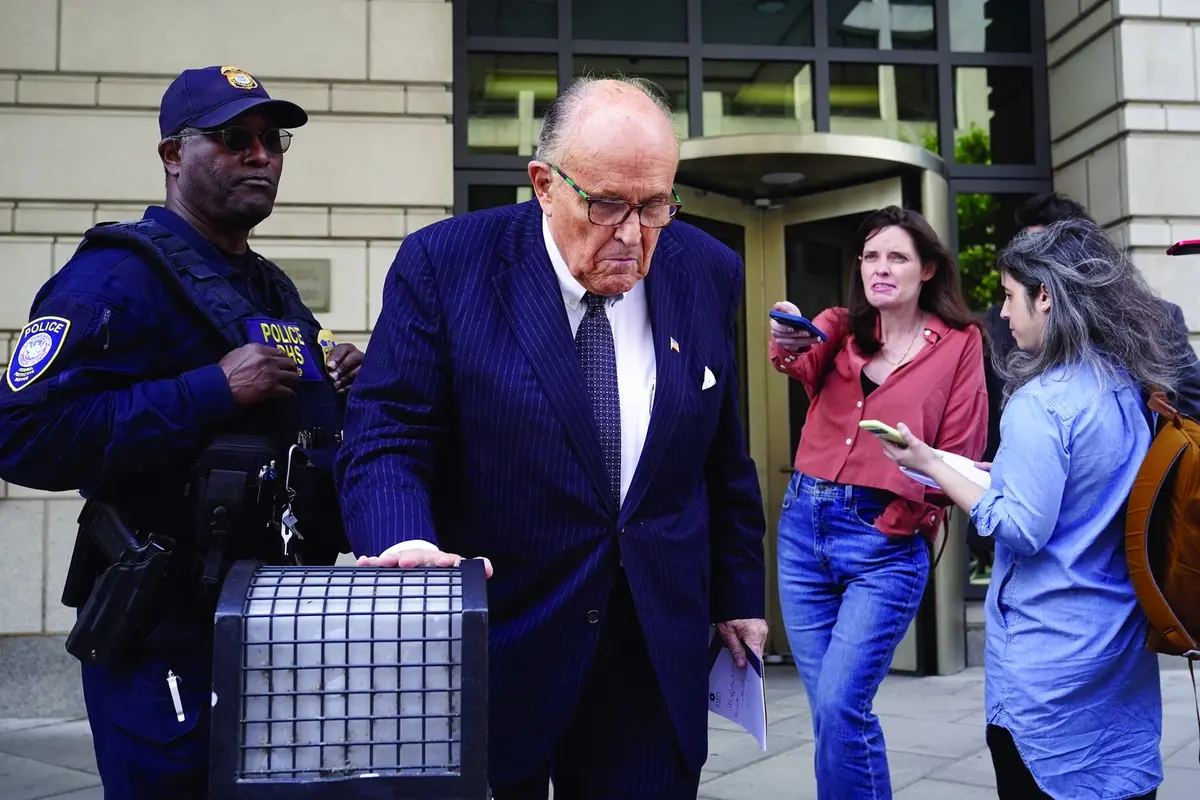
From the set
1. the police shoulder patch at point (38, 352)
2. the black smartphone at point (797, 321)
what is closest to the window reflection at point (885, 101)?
the black smartphone at point (797, 321)

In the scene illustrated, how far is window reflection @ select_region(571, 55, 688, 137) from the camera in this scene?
754 cm

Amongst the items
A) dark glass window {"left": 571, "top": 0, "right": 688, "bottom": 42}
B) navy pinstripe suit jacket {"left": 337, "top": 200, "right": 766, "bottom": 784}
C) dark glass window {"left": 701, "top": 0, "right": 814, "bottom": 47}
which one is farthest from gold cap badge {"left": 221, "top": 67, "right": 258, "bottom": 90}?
dark glass window {"left": 701, "top": 0, "right": 814, "bottom": 47}

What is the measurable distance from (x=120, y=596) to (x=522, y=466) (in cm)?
86

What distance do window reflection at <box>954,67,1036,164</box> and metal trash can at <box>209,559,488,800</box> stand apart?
7.08m

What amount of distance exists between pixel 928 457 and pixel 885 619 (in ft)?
2.70

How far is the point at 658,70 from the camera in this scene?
7602 millimetres

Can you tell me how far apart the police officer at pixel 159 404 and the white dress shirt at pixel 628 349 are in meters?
0.63

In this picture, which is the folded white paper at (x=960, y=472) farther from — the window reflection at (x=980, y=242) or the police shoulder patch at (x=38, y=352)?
the window reflection at (x=980, y=242)

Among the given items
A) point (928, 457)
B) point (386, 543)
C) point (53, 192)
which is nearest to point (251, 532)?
point (386, 543)

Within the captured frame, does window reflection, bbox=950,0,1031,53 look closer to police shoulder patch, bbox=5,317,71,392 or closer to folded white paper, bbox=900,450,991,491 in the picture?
folded white paper, bbox=900,450,991,491

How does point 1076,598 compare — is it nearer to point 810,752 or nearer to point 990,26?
point 810,752

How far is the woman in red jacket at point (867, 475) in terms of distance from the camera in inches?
142

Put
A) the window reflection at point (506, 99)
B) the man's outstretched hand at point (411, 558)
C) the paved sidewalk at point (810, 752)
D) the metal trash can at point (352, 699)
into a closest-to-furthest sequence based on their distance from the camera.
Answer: the metal trash can at point (352, 699)
the man's outstretched hand at point (411, 558)
the paved sidewalk at point (810, 752)
the window reflection at point (506, 99)

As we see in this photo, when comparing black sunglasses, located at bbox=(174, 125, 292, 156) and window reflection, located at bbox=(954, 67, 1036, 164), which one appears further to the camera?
window reflection, located at bbox=(954, 67, 1036, 164)
